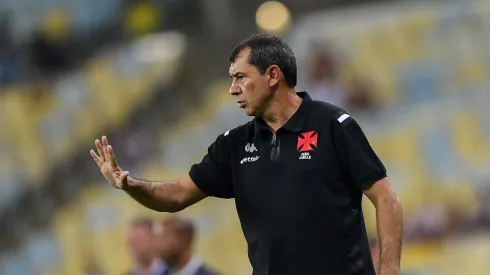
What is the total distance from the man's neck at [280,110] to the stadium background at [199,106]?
4.83 m

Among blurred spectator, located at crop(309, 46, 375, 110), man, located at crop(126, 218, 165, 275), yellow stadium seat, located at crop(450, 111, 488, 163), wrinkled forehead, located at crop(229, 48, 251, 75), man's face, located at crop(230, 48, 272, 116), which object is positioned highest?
wrinkled forehead, located at crop(229, 48, 251, 75)

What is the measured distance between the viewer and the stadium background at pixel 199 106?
32.0ft

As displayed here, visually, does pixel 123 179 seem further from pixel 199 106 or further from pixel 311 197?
pixel 199 106

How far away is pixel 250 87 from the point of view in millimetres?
4066

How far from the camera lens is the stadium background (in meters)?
9.74

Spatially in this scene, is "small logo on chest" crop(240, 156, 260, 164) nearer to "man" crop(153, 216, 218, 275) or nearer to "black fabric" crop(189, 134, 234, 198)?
"black fabric" crop(189, 134, 234, 198)

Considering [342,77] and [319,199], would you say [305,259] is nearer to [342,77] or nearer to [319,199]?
[319,199]

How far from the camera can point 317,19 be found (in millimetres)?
11859

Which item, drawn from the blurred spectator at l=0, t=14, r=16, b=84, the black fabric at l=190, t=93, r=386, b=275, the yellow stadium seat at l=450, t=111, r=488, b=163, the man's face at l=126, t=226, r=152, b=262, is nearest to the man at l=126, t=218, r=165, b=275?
the man's face at l=126, t=226, r=152, b=262

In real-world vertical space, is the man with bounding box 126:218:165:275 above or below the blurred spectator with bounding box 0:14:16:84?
below

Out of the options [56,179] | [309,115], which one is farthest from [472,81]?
[309,115]

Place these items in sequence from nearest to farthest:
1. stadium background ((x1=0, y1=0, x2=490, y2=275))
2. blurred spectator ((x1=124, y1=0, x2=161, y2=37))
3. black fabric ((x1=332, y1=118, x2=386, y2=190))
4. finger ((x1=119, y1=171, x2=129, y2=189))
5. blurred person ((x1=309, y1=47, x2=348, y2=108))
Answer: black fabric ((x1=332, y1=118, x2=386, y2=190))
finger ((x1=119, y1=171, x2=129, y2=189))
stadium background ((x1=0, y1=0, x2=490, y2=275))
blurred person ((x1=309, y1=47, x2=348, y2=108))
blurred spectator ((x1=124, y1=0, x2=161, y2=37))

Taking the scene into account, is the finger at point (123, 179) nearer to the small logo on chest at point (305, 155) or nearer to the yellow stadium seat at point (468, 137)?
the small logo on chest at point (305, 155)

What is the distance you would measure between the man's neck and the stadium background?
15.8 feet
